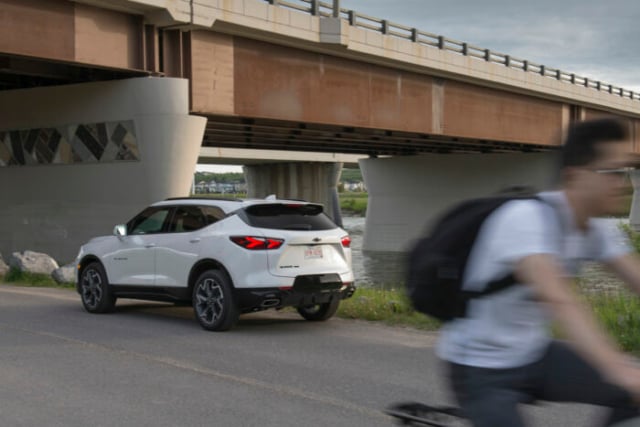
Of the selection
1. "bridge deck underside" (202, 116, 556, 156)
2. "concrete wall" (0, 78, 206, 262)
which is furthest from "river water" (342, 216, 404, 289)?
"concrete wall" (0, 78, 206, 262)

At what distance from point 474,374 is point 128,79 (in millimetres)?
18384

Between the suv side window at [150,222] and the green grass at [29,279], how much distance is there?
5.63m

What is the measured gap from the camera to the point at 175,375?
7062mm

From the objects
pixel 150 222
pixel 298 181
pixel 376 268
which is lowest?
pixel 376 268

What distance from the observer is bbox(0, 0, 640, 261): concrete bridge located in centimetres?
1931

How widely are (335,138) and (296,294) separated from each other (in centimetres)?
2461

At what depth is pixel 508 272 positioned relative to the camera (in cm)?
260

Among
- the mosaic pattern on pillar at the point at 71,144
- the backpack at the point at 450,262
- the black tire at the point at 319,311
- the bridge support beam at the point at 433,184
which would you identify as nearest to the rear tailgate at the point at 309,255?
the black tire at the point at 319,311

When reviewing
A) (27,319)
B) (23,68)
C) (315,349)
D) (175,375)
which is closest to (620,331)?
(315,349)

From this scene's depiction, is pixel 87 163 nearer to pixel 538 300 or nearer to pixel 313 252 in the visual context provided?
pixel 313 252

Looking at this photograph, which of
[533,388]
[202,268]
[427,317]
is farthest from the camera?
[202,268]

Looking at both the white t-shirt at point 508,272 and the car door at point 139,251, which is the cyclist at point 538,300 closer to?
the white t-shirt at point 508,272

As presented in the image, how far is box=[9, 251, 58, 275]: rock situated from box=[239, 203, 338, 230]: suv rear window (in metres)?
9.82

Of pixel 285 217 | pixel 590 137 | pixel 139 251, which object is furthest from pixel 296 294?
pixel 590 137
